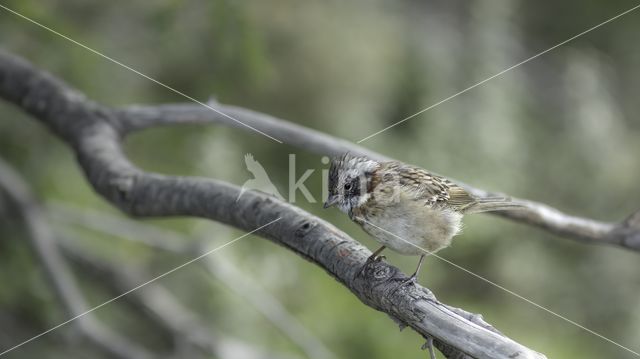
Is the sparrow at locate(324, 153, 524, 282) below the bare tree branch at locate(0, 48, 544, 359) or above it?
A: below

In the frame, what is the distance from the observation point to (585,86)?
508cm

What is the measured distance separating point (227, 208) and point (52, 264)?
1396mm

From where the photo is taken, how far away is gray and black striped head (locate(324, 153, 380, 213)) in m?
2.36

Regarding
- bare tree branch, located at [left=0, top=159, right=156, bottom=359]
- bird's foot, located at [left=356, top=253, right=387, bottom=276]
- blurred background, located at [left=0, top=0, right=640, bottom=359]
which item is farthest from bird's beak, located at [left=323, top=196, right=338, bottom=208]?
bare tree branch, located at [left=0, top=159, right=156, bottom=359]

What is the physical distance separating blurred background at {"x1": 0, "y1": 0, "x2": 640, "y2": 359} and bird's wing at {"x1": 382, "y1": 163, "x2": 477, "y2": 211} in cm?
77

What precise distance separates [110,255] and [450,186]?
6.56ft

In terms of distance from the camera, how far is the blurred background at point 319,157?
11.5ft

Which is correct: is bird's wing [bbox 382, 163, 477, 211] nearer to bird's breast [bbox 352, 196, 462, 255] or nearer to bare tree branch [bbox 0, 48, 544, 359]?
bird's breast [bbox 352, 196, 462, 255]

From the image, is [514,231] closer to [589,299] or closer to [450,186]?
[589,299]

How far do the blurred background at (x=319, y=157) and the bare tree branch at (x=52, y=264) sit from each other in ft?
0.28

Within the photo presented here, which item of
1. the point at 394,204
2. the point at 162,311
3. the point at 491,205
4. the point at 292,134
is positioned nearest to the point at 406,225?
the point at 394,204

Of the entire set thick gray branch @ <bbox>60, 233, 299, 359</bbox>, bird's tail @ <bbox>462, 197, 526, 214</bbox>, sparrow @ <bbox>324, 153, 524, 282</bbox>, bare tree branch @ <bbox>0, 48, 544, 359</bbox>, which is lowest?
thick gray branch @ <bbox>60, 233, 299, 359</bbox>

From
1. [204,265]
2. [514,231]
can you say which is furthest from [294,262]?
[514,231]

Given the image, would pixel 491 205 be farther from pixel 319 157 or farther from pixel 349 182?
pixel 319 157
